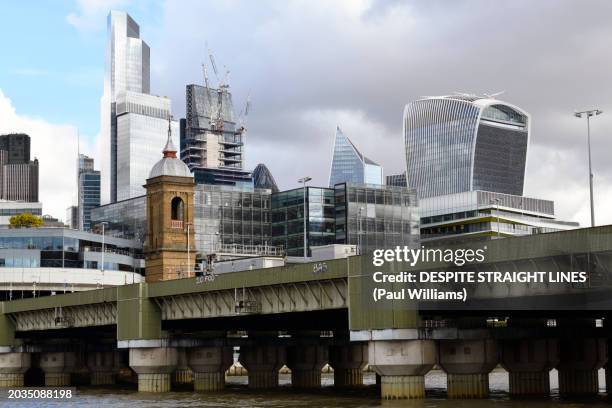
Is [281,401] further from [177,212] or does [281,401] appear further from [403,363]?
[177,212]

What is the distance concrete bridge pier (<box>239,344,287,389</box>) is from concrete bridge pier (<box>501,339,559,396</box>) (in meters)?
34.5

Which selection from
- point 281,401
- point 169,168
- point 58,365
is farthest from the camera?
point 169,168

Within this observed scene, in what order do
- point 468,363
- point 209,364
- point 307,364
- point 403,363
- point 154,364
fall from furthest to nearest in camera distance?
point 307,364 → point 209,364 → point 154,364 → point 468,363 → point 403,363

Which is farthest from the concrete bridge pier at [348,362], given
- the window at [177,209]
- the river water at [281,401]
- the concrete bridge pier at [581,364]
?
the window at [177,209]

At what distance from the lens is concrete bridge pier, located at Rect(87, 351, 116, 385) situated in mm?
135375

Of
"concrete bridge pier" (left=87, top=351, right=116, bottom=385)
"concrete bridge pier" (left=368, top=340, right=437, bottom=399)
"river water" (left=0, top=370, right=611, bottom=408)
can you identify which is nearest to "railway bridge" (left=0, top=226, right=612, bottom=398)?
"concrete bridge pier" (left=368, top=340, right=437, bottom=399)

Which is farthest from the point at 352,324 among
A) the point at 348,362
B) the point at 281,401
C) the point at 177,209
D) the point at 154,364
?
the point at 177,209

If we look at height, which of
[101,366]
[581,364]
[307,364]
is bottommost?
[101,366]

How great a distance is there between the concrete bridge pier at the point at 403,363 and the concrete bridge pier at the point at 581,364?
18089mm

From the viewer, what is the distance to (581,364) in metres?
87.9

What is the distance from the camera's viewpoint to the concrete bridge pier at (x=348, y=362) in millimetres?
119500

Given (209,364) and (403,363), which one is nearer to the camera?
(403,363)

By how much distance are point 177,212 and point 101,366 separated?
1757 inches

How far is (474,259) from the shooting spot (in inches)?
2685
